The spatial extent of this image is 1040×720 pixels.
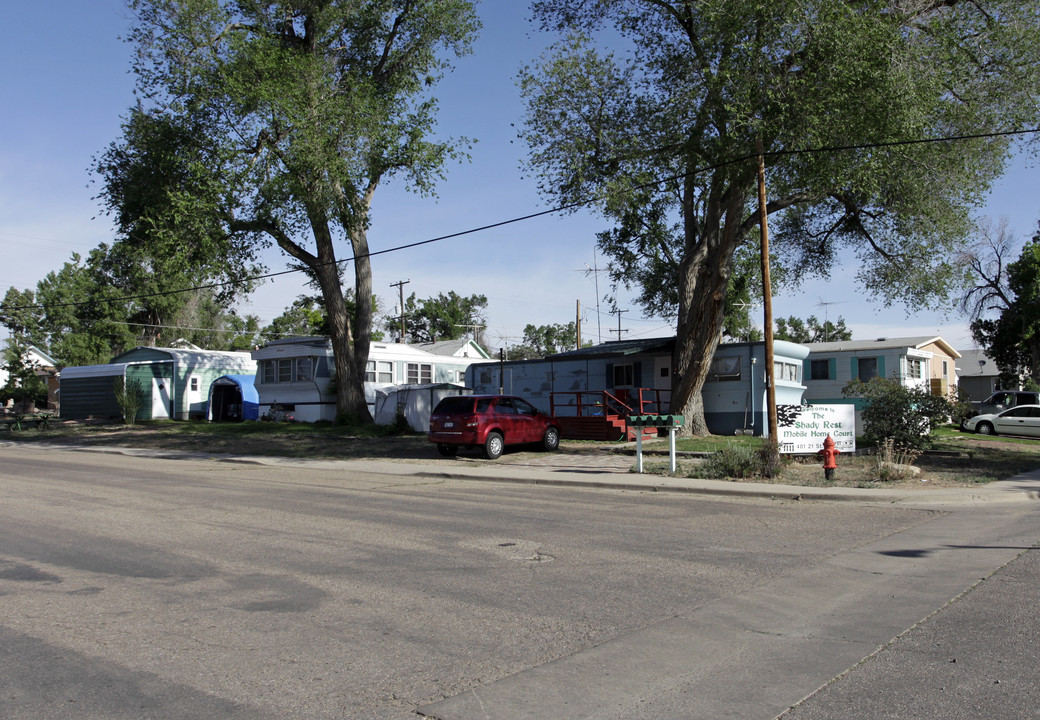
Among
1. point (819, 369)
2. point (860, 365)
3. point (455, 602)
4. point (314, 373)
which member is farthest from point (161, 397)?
point (455, 602)

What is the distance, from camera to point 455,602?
6.67 m

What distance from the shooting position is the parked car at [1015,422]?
29.8 metres

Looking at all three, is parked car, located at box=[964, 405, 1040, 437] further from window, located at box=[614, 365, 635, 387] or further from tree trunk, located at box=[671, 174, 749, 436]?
window, located at box=[614, 365, 635, 387]

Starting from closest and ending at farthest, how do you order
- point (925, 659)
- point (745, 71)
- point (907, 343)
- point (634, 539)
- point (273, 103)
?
point (925, 659) → point (634, 539) → point (745, 71) → point (273, 103) → point (907, 343)

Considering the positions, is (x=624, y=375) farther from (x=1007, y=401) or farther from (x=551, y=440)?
(x=1007, y=401)

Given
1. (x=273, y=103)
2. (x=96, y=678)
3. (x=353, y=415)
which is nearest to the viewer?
(x=96, y=678)

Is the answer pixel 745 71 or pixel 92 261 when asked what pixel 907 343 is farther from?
pixel 92 261

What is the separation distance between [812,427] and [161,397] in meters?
35.3

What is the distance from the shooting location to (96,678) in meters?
4.87

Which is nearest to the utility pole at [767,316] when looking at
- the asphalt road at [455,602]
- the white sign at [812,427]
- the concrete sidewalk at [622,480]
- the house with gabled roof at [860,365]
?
the white sign at [812,427]

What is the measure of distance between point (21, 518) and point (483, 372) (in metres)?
21.8

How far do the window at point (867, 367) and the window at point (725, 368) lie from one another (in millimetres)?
9825

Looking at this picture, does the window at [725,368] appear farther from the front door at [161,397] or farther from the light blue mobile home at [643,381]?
the front door at [161,397]

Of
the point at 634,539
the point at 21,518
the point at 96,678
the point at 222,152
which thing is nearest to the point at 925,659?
the point at 634,539
